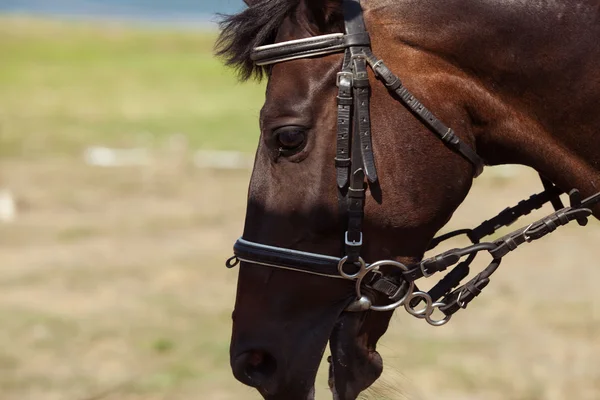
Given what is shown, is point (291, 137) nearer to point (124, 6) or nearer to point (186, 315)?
point (186, 315)

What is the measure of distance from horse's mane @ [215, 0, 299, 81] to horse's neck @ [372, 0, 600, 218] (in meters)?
0.30

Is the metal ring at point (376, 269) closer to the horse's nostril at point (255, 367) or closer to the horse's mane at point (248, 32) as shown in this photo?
the horse's nostril at point (255, 367)

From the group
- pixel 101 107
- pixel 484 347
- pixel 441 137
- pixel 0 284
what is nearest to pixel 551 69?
pixel 441 137

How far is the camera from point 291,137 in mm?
2654

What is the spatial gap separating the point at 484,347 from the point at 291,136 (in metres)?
Answer: 4.68

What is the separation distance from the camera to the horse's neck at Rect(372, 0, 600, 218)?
264 cm

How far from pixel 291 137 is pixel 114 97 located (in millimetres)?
23184

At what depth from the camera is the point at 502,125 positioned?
107 inches

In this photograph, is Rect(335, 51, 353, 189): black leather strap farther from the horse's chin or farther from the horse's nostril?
the horse's nostril

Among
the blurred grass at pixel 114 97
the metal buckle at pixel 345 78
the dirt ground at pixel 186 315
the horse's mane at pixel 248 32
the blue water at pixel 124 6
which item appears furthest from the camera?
the blue water at pixel 124 6

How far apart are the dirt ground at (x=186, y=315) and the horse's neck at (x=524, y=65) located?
3.36 feet

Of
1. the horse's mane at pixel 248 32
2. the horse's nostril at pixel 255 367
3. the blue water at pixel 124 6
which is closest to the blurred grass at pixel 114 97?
the horse's mane at pixel 248 32

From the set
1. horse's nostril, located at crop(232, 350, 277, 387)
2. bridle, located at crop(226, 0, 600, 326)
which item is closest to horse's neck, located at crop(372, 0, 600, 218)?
bridle, located at crop(226, 0, 600, 326)

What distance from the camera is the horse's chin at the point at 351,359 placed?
9.05 feet
